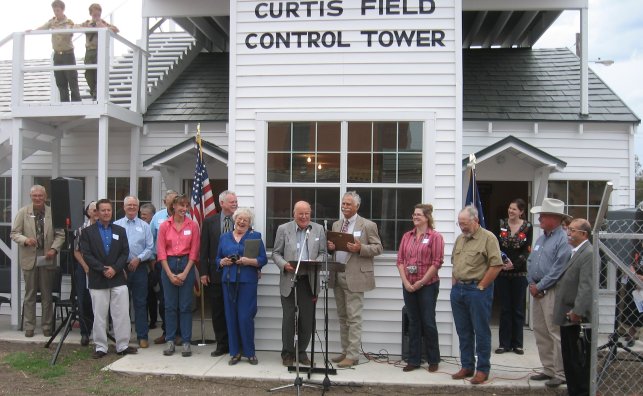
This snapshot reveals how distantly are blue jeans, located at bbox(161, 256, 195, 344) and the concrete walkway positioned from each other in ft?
1.02

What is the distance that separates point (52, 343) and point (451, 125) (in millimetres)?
5313

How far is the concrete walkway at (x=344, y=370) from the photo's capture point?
5.91 metres

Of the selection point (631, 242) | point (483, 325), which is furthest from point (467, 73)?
point (483, 325)

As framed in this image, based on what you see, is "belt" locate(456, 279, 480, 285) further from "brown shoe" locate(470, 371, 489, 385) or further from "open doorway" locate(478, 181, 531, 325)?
"open doorway" locate(478, 181, 531, 325)

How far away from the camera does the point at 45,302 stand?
25.4 feet

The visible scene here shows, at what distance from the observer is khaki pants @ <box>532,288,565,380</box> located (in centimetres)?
576

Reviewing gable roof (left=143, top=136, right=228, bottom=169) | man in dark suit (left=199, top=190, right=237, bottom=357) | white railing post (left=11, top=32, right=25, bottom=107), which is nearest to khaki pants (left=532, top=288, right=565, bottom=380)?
man in dark suit (left=199, top=190, right=237, bottom=357)

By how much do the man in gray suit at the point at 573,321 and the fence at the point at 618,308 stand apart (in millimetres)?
116

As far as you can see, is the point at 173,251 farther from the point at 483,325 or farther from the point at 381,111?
the point at 483,325

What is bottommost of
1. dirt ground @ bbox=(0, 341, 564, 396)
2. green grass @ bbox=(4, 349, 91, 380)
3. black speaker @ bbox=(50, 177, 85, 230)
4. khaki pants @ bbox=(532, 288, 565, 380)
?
dirt ground @ bbox=(0, 341, 564, 396)

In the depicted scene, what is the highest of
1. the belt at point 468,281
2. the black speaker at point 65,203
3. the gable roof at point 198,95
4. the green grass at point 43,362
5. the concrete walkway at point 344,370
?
the gable roof at point 198,95

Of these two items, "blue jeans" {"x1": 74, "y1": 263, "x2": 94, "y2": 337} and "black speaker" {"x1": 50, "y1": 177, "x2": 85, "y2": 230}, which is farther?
"blue jeans" {"x1": 74, "y1": 263, "x2": 94, "y2": 337}

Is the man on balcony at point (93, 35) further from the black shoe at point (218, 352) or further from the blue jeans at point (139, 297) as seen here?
the black shoe at point (218, 352)

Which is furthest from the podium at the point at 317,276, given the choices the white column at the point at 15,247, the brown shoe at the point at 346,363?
the white column at the point at 15,247
